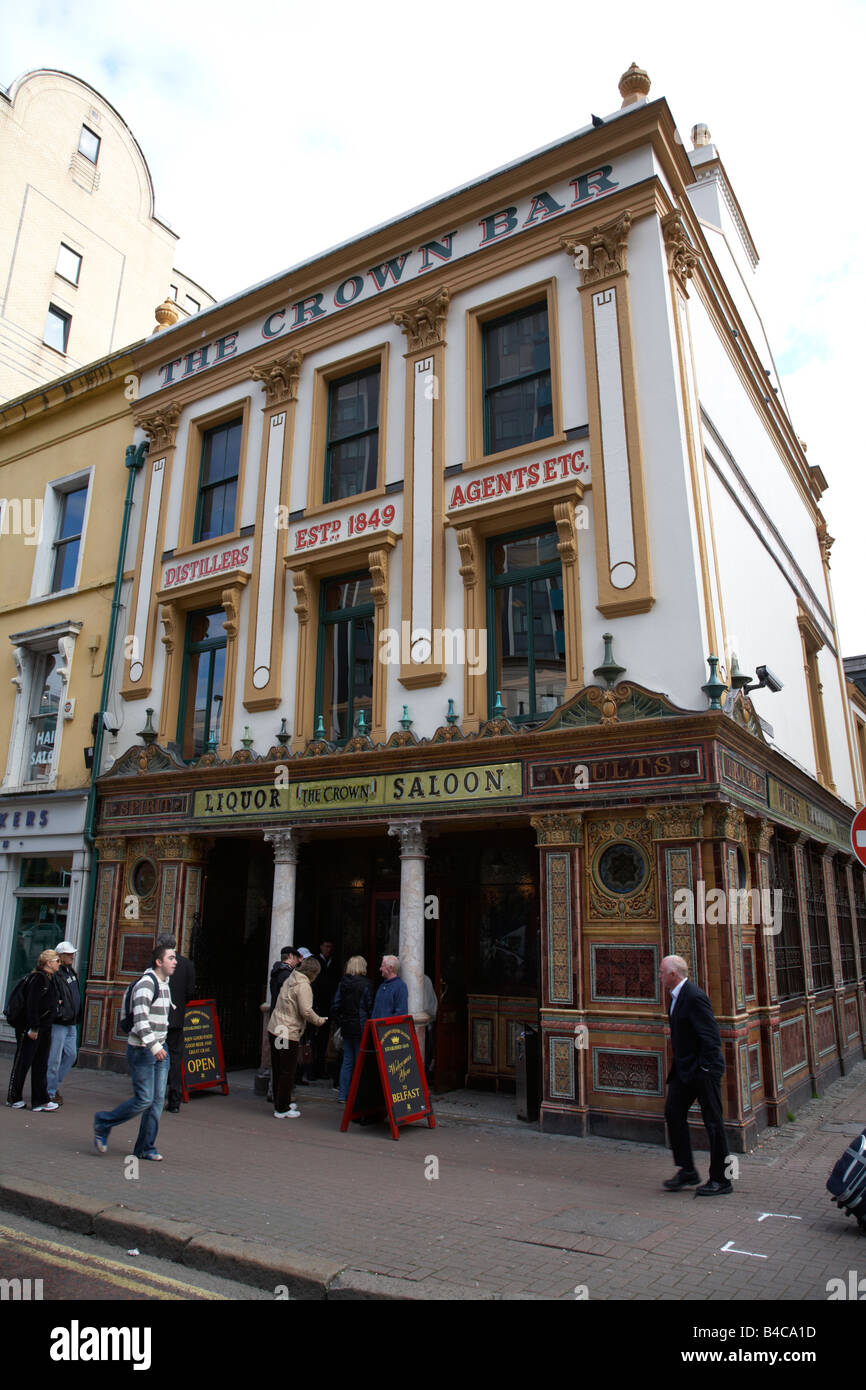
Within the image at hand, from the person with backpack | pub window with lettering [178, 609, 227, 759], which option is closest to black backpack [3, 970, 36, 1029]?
the person with backpack

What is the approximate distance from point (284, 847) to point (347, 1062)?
10.2ft

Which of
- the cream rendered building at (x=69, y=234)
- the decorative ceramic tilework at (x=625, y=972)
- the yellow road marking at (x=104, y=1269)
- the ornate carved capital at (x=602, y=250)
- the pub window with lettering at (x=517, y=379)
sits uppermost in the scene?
the cream rendered building at (x=69, y=234)

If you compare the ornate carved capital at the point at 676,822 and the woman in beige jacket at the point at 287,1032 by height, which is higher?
the ornate carved capital at the point at 676,822

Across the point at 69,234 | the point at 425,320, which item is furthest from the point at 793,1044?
the point at 69,234

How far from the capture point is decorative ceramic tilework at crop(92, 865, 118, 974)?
14156mm

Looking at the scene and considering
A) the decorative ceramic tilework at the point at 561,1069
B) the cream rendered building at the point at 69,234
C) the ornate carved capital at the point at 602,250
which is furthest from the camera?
the cream rendered building at the point at 69,234

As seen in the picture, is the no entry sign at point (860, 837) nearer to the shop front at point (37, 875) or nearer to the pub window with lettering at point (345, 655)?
the pub window with lettering at point (345, 655)

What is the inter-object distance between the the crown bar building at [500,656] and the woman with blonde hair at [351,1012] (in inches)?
26.9

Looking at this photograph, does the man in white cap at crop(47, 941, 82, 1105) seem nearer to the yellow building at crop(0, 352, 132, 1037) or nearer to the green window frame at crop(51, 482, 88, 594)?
the yellow building at crop(0, 352, 132, 1037)

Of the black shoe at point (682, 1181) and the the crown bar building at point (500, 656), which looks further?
the the crown bar building at point (500, 656)

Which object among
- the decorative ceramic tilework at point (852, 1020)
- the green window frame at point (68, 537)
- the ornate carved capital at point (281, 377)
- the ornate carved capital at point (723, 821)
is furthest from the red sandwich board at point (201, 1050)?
the decorative ceramic tilework at point (852, 1020)

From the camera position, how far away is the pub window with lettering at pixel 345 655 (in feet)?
42.1

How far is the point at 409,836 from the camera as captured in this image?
11406mm
